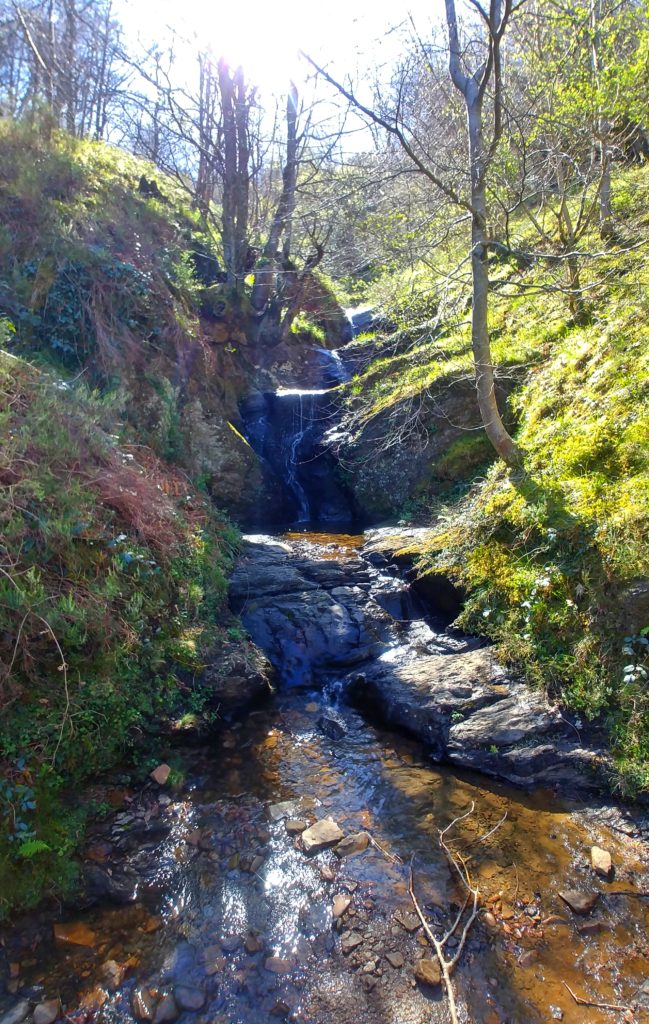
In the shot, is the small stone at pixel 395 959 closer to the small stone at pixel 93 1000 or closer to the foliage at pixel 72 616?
the small stone at pixel 93 1000

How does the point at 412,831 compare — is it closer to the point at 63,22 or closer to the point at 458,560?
the point at 458,560

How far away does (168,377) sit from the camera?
25.8ft

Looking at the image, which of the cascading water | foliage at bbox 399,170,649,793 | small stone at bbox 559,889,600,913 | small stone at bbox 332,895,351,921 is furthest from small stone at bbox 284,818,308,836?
the cascading water

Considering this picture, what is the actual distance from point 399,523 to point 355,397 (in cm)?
325

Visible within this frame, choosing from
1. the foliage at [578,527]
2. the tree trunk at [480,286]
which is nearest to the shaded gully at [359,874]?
the foliage at [578,527]

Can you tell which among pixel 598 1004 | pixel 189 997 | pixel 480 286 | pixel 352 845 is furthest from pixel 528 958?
pixel 480 286

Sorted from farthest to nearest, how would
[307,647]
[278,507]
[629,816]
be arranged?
[278,507], [307,647], [629,816]

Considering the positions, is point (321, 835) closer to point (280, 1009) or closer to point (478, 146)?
point (280, 1009)

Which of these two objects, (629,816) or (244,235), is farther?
(244,235)

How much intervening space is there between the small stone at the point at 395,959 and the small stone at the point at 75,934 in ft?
5.33

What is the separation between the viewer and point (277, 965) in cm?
301

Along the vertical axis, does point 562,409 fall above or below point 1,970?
above

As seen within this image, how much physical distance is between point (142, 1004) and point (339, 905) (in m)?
1.14

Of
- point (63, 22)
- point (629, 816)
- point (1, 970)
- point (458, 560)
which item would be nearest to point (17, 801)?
point (1, 970)
